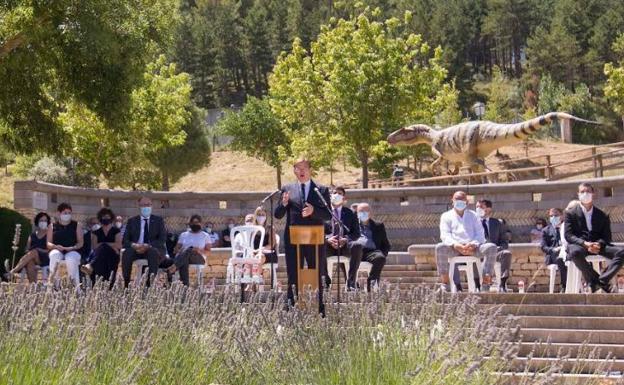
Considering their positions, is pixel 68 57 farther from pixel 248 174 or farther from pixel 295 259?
pixel 248 174

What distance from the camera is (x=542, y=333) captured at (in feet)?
34.7

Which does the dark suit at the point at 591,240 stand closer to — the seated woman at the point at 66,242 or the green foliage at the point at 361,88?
the seated woman at the point at 66,242

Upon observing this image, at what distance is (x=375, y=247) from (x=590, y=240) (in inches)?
115

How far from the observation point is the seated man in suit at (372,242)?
15.0m

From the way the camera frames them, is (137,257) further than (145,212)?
No

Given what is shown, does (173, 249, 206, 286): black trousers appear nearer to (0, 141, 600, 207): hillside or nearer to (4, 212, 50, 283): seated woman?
(4, 212, 50, 283): seated woman

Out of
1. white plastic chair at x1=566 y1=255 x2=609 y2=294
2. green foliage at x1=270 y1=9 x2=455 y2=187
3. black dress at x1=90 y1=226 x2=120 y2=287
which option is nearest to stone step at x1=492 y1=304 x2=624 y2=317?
A: white plastic chair at x1=566 y1=255 x2=609 y2=294

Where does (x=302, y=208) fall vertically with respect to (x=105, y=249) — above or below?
above

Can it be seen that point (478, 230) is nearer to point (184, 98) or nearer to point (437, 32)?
point (184, 98)

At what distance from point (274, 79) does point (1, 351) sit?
41.7 meters

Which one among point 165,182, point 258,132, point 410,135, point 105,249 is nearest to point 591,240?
point 105,249

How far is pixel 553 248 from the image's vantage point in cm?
1549

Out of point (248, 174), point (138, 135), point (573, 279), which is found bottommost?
point (573, 279)

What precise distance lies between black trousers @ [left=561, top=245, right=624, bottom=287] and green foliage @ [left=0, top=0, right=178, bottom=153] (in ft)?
34.7
